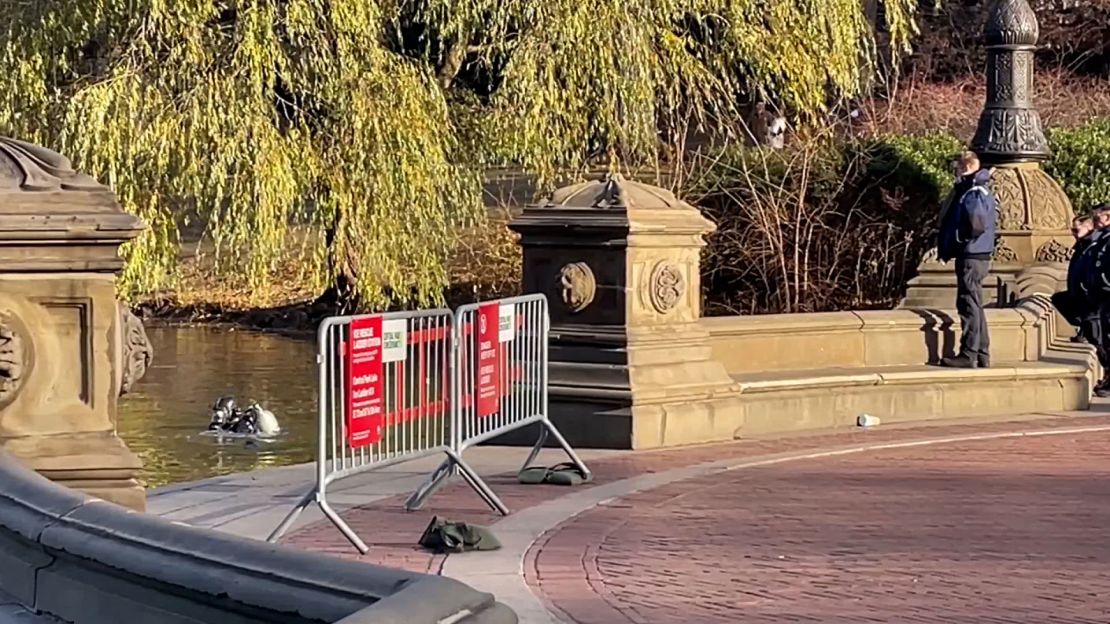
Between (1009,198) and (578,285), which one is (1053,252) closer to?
(1009,198)

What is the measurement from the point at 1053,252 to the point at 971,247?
409 cm

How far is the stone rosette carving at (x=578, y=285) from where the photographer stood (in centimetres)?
1191

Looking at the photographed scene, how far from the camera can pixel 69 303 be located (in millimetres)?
7652

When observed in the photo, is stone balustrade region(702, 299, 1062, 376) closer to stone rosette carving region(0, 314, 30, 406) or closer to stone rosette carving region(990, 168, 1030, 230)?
→ stone rosette carving region(990, 168, 1030, 230)

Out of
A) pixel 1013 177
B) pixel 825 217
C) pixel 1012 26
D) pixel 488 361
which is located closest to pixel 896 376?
pixel 488 361

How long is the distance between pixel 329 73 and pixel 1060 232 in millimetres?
7924

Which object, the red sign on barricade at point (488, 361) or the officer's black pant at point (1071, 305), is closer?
the red sign on barricade at point (488, 361)

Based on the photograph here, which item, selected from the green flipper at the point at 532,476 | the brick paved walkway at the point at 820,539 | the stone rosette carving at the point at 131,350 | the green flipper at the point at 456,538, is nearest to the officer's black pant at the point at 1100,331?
the brick paved walkway at the point at 820,539

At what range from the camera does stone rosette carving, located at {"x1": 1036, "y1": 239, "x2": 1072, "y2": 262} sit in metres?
17.5

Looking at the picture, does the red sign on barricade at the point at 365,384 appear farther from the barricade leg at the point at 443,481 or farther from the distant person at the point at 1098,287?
the distant person at the point at 1098,287

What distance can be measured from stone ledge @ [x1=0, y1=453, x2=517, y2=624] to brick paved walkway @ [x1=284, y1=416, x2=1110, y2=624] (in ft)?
6.97

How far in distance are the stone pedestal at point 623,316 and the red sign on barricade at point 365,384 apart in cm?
346

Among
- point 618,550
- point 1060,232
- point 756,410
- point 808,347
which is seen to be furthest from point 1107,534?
point 1060,232

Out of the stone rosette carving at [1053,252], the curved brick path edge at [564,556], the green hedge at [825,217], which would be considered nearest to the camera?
the curved brick path edge at [564,556]
